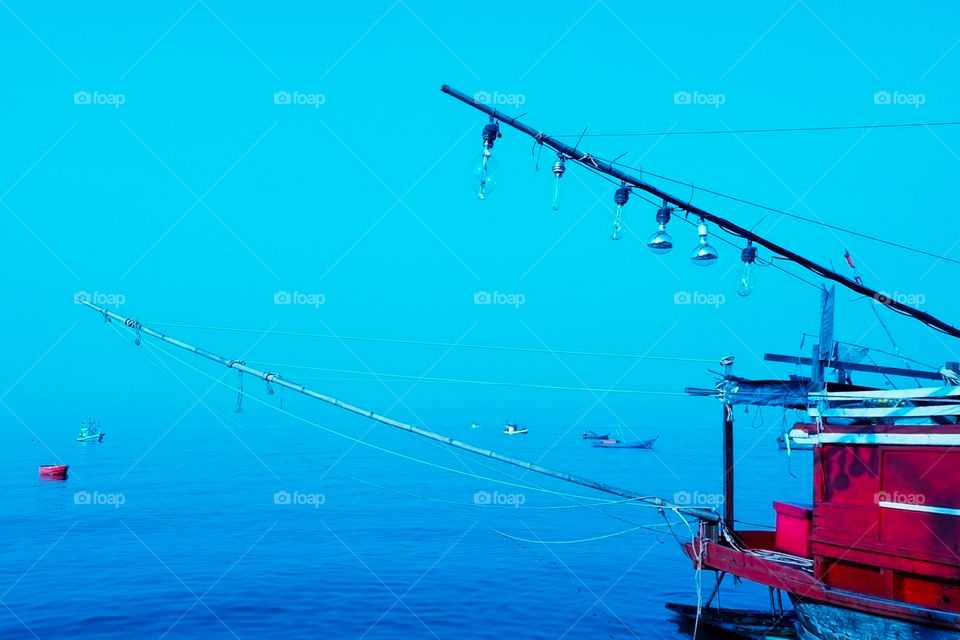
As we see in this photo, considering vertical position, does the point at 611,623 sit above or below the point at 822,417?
below

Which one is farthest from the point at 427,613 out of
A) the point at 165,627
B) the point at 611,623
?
the point at 165,627

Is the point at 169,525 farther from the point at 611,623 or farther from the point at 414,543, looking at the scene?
the point at 611,623

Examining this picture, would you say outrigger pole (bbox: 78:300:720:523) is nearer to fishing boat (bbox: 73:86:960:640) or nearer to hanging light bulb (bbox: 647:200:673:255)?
fishing boat (bbox: 73:86:960:640)

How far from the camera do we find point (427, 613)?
2322 centimetres

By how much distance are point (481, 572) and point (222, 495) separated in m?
32.6
